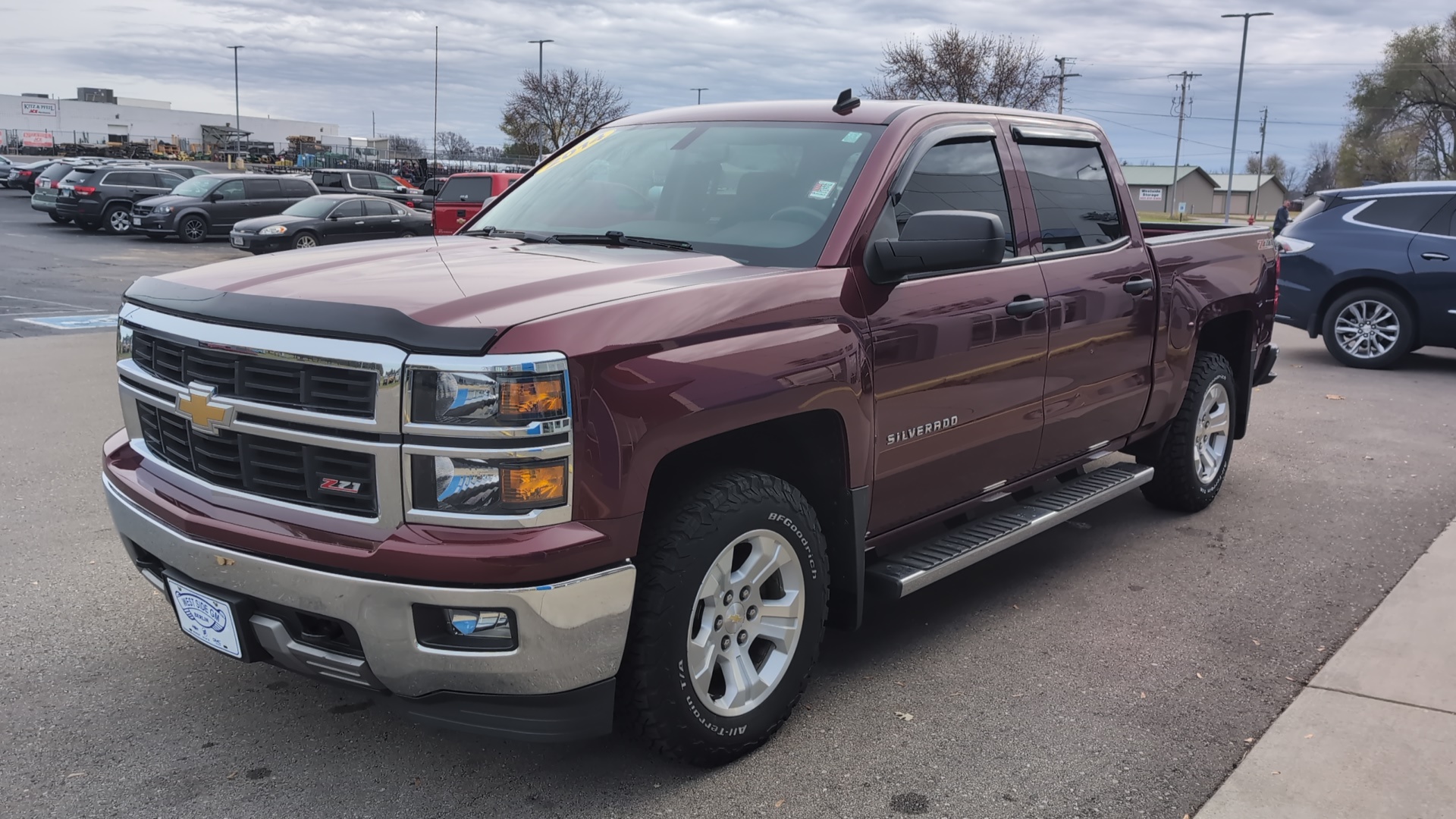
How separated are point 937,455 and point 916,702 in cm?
84

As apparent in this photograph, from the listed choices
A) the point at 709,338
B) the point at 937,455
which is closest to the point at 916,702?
the point at 937,455

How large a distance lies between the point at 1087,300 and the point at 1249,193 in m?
115

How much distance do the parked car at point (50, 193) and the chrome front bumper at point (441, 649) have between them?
3150cm

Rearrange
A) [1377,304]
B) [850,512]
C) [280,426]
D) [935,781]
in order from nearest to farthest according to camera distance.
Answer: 1. [280,426]
2. [935,781]
3. [850,512]
4. [1377,304]

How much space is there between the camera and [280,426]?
278 cm

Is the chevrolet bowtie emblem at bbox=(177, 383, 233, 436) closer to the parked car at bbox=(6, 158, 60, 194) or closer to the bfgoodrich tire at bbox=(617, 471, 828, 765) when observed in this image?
the bfgoodrich tire at bbox=(617, 471, 828, 765)

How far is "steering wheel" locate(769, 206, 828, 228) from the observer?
3656 mm

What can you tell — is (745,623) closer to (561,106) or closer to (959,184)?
(959,184)

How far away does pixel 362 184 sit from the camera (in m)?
32.9

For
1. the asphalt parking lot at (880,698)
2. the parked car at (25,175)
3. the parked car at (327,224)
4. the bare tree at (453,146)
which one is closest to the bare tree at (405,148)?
the bare tree at (453,146)

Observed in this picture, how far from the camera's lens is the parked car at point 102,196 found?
28531 millimetres

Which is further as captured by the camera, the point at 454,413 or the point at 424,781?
the point at 424,781

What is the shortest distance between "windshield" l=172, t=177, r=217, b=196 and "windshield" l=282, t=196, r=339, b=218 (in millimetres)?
5445

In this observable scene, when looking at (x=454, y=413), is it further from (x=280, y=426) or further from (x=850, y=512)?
(x=850, y=512)
